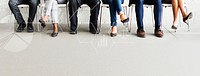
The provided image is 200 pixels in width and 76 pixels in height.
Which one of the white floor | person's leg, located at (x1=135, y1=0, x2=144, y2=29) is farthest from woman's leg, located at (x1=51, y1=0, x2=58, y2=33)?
person's leg, located at (x1=135, y1=0, x2=144, y2=29)

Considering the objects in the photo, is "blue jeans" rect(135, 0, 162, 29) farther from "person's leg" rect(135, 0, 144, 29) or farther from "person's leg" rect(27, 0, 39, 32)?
"person's leg" rect(27, 0, 39, 32)

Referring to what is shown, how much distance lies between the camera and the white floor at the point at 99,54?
8.00 ft

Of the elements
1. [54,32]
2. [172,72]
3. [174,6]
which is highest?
[174,6]

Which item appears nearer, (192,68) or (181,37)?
(192,68)

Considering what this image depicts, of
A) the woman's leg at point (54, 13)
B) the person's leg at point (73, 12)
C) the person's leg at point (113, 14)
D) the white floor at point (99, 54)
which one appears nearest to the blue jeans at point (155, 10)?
the white floor at point (99, 54)

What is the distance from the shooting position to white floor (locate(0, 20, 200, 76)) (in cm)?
244

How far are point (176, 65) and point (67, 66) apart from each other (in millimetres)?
947

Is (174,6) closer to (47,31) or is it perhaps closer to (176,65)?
(176,65)

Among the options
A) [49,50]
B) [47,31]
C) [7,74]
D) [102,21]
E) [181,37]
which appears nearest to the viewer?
[7,74]

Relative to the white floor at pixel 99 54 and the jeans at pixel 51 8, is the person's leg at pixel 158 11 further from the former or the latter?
the jeans at pixel 51 8

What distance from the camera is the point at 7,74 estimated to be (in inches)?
92.0

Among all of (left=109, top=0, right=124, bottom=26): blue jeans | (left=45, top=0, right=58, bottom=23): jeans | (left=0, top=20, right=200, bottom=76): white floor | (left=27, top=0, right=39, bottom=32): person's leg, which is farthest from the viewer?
(left=27, top=0, right=39, bottom=32): person's leg

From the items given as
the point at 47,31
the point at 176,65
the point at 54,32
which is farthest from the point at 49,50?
the point at 176,65

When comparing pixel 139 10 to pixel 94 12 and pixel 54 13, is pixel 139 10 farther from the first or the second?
pixel 54 13
